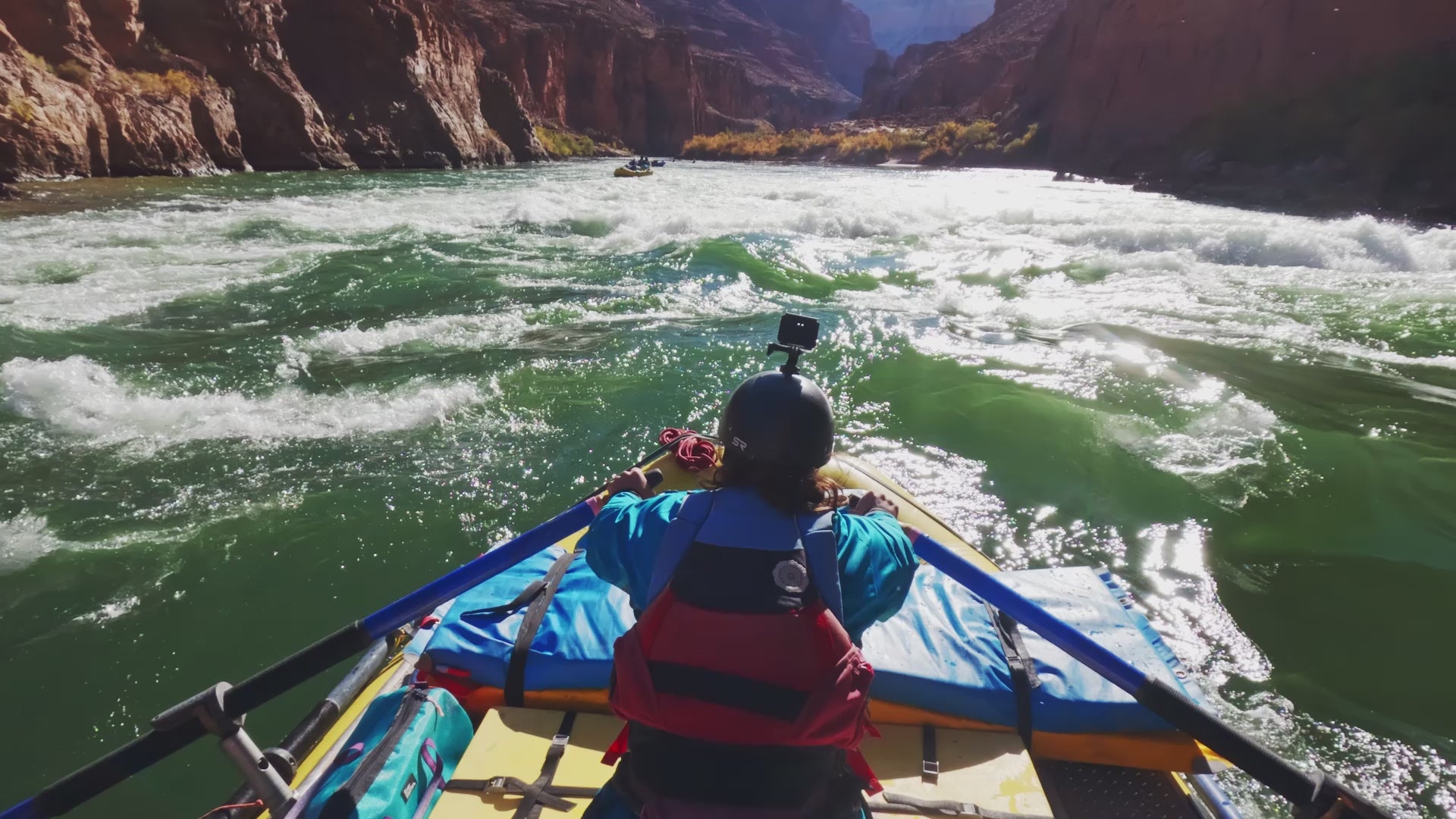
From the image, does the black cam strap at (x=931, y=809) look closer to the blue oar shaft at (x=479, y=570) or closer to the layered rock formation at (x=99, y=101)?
the blue oar shaft at (x=479, y=570)

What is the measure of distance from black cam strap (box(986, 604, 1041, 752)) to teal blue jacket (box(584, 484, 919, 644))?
807 millimetres

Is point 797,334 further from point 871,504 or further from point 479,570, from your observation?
point 479,570

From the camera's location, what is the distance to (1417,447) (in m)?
5.80

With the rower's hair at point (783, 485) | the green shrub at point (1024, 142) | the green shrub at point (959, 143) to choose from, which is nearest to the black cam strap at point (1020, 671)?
the rower's hair at point (783, 485)

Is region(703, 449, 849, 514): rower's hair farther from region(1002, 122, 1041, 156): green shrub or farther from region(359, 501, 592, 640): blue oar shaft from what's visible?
region(1002, 122, 1041, 156): green shrub

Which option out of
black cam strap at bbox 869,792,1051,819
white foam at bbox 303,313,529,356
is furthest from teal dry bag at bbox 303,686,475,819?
white foam at bbox 303,313,529,356

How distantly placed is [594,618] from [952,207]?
20.5 metres

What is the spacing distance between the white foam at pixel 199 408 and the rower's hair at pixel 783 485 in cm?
481

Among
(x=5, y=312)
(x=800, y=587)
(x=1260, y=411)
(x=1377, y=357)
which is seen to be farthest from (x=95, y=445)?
(x=1377, y=357)

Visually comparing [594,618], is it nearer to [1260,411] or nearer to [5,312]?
[1260,411]

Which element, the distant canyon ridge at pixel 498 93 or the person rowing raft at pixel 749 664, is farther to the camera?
the distant canyon ridge at pixel 498 93

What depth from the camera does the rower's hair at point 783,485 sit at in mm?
1610

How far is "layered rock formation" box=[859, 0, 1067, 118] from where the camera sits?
3147 inches

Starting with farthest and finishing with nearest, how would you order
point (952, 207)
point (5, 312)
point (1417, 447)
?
point (952, 207), point (5, 312), point (1417, 447)
